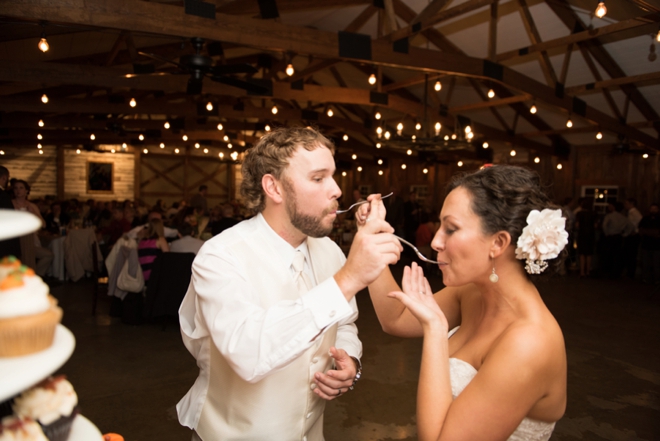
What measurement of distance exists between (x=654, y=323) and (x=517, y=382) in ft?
19.1

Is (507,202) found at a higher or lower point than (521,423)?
higher

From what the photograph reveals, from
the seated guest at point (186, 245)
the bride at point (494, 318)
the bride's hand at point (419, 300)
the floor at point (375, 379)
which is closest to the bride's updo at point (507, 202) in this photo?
the bride at point (494, 318)

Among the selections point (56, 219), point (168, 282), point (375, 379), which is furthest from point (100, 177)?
point (375, 379)

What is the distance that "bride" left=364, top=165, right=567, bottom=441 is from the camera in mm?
1261

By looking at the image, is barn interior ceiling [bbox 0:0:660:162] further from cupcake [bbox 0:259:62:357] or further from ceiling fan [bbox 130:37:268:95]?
cupcake [bbox 0:259:62:357]

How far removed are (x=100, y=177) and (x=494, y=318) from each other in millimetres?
18044

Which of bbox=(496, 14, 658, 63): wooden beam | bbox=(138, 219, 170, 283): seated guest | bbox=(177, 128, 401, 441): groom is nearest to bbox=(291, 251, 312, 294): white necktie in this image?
bbox=(177, 128, 401, 441): groom

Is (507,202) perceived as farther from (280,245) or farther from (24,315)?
(24,315)

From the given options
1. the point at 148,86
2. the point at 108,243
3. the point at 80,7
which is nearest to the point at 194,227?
the point at 108,243

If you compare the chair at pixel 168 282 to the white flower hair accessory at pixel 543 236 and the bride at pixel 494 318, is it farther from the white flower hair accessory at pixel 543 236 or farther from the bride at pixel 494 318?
the white flower hair accessory at pixel 543 236

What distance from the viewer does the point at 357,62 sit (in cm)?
648

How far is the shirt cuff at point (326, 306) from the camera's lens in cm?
111

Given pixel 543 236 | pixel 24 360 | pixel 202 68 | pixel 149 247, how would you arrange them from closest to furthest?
1. pixel 24 360
2. pixel 543 236
3. pixel 202 68
4. pixel 149 247

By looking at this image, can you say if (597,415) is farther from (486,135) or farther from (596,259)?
(486,135)
